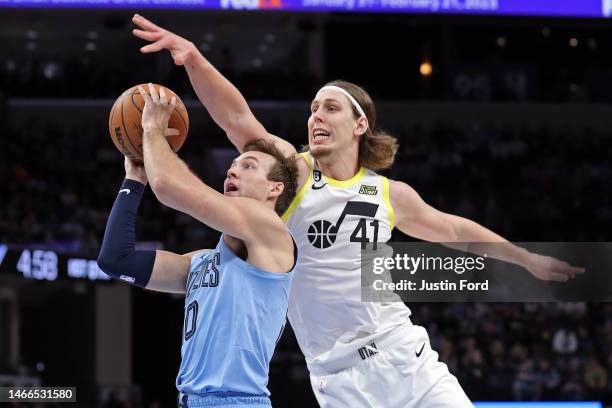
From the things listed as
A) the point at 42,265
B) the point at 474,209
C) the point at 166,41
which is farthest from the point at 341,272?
the point at 474,209

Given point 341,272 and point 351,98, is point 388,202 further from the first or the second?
point 351,98

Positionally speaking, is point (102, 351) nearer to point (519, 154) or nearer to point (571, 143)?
point (519, 154)

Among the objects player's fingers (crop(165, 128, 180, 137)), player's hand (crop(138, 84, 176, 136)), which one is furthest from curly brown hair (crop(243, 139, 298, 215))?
player's hand (crop(138, 84, 176, 136))

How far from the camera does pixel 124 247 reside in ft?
14.7

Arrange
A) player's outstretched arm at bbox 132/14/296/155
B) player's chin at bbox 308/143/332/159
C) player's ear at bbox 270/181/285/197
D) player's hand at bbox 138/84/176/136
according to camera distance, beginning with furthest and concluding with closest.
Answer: player's chin at bbox 308/143/332/159, player's outstretched arm at bbox 132/14/296/155, player's ear at bbox 270/181/285/197, player's hand at bbox 138/84/176/136

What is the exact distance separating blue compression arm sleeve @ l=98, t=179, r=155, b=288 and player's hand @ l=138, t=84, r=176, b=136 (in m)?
0.37

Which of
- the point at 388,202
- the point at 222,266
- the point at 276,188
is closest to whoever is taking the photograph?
the point at 222,266

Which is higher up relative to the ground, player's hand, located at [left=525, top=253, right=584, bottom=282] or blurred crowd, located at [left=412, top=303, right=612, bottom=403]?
player's hand, located at [left=525, top=253, right=584, bottom=282]

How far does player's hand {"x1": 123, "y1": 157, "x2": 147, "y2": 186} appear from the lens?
4660mm

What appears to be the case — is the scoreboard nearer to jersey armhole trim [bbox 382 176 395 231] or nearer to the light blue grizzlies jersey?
jersey armhole trim [bbox 382 176 395 231]

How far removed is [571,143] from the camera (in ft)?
72.9

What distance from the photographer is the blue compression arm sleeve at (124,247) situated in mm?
4469

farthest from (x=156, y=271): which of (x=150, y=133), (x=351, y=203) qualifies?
(x=351, y=203)

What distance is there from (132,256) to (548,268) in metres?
2.43
